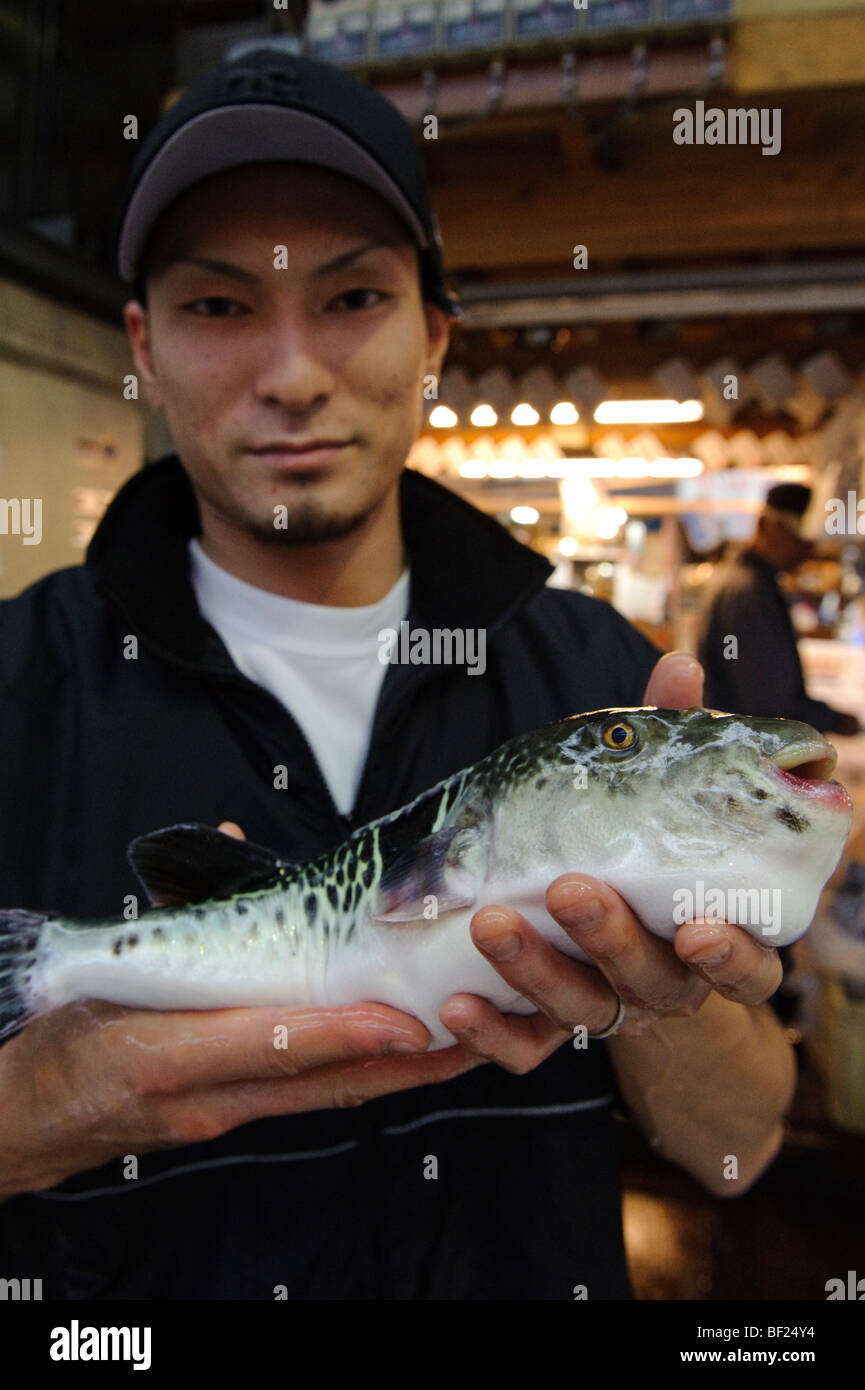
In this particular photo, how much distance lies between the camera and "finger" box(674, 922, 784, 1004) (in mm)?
917

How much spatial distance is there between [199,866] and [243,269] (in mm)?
1035

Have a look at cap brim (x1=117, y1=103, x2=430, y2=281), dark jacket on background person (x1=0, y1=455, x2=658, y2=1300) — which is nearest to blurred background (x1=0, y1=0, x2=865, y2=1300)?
cap brim (x1=117, y1=103, x2=430, y2=281)

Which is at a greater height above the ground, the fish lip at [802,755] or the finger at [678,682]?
the finger at [678,682]

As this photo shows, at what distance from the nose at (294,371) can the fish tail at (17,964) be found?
3.08 ft

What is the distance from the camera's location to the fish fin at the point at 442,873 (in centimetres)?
111

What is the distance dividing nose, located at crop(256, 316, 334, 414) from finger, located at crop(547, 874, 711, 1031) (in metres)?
0.98

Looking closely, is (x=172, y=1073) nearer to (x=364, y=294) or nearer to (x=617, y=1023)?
(x=617, y=1023)

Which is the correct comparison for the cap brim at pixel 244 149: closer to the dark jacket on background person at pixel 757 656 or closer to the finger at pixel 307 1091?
the finger at pixel 307 1091

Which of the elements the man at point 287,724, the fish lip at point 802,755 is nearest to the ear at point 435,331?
the man at point 287,724

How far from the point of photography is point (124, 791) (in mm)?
1565

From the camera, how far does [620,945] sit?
37.5 inches

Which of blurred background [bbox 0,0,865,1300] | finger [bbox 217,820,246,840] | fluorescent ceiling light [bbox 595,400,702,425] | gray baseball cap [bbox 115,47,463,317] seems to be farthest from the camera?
fluorescent ceiling light [bbox 595,400,702,425]

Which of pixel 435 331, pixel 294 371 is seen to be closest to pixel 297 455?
pixel 294 371

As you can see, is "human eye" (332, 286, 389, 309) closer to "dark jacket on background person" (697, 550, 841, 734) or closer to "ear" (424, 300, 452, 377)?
"ear" (424, 300, 452, 377)
